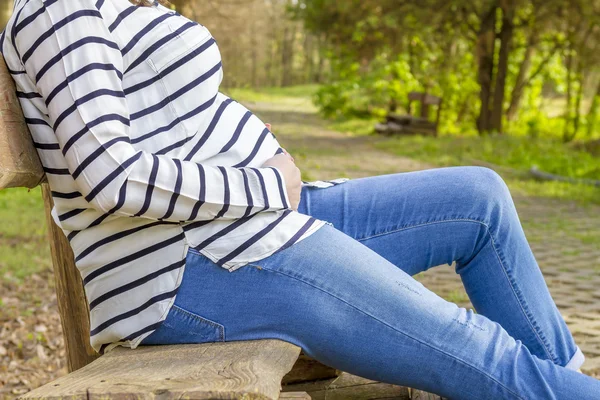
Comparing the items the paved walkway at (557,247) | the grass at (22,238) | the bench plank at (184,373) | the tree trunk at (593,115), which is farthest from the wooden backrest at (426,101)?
the bench plank at (184,373)

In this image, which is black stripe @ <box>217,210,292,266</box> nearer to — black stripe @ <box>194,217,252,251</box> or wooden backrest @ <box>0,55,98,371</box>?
black stripe @ <box>194,217,252,251</box>

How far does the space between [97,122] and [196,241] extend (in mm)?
334

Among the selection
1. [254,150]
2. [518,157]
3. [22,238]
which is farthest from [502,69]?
[254,150]

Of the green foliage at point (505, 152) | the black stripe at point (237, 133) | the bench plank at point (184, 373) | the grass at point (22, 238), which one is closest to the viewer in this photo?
the bench plank at point (184, 373)

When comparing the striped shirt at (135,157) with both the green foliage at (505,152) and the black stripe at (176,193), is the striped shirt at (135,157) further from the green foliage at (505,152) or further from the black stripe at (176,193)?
the green foliage at (505,152)

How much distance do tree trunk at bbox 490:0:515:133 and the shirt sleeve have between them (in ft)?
48.3

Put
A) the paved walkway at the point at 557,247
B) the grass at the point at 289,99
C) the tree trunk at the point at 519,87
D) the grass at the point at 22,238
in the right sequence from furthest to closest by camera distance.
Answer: the grass at the point at 289,99 < the tree trunk at the point at 519,87 < the grass at the point at 22,238 < the paved walkway at the point at 557,247

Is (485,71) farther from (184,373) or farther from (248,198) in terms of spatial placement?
(184,373)

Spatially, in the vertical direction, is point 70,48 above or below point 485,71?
above

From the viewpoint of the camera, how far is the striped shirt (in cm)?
159

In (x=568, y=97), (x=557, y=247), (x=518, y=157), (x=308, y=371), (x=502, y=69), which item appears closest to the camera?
(x=308, y=371)

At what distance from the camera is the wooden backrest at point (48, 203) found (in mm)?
1713

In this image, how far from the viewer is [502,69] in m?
16.1

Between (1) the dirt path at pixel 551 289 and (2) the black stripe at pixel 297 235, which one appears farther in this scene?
(1) the dirt path at pixel 551 289
